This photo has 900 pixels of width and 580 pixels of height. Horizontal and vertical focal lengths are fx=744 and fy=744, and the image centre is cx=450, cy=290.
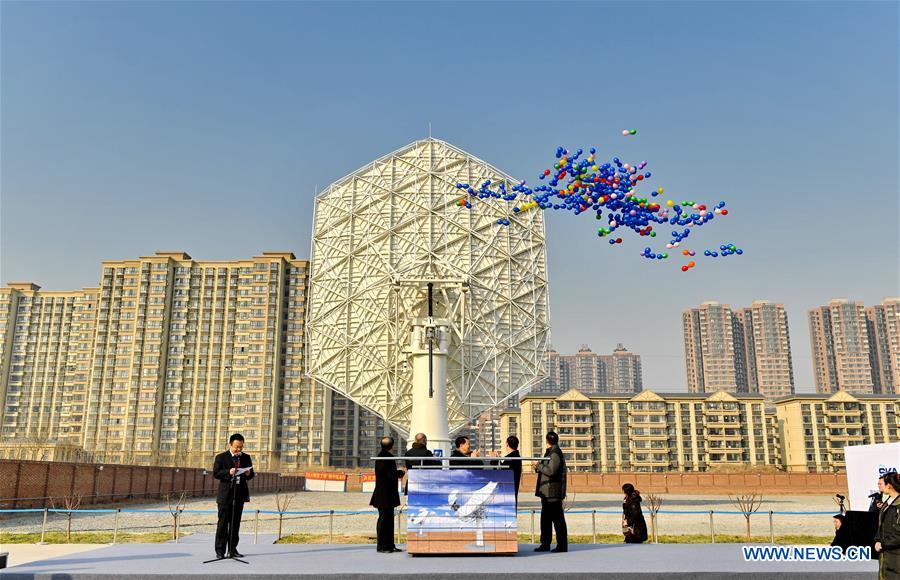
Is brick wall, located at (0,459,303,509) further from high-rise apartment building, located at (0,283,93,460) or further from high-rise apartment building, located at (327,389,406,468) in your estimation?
high-rise apartment building, located at (0,283,93,460)

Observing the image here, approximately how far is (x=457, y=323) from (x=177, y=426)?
10313 cm

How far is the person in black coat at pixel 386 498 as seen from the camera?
1223 cm

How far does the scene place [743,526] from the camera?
3466 centimetres

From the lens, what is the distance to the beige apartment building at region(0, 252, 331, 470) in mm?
127250

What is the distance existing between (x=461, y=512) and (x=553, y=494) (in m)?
1.64

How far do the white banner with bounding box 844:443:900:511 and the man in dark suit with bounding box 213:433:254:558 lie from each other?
12405mm

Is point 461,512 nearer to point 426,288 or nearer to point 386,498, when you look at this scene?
point 386,498

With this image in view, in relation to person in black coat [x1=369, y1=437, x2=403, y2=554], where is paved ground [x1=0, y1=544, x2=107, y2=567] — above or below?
below

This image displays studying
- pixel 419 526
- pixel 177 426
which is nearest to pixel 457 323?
pixel 419 526

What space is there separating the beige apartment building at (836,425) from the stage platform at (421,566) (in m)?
121

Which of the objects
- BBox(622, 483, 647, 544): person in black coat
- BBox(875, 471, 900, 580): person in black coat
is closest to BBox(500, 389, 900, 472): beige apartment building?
BBox(622, 483, 647, 544): person in black coat

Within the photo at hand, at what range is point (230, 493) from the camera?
11.9 meters

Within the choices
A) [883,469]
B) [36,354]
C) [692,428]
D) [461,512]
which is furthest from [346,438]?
[461,512]

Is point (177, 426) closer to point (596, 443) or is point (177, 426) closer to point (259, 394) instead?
point (259, 394)
